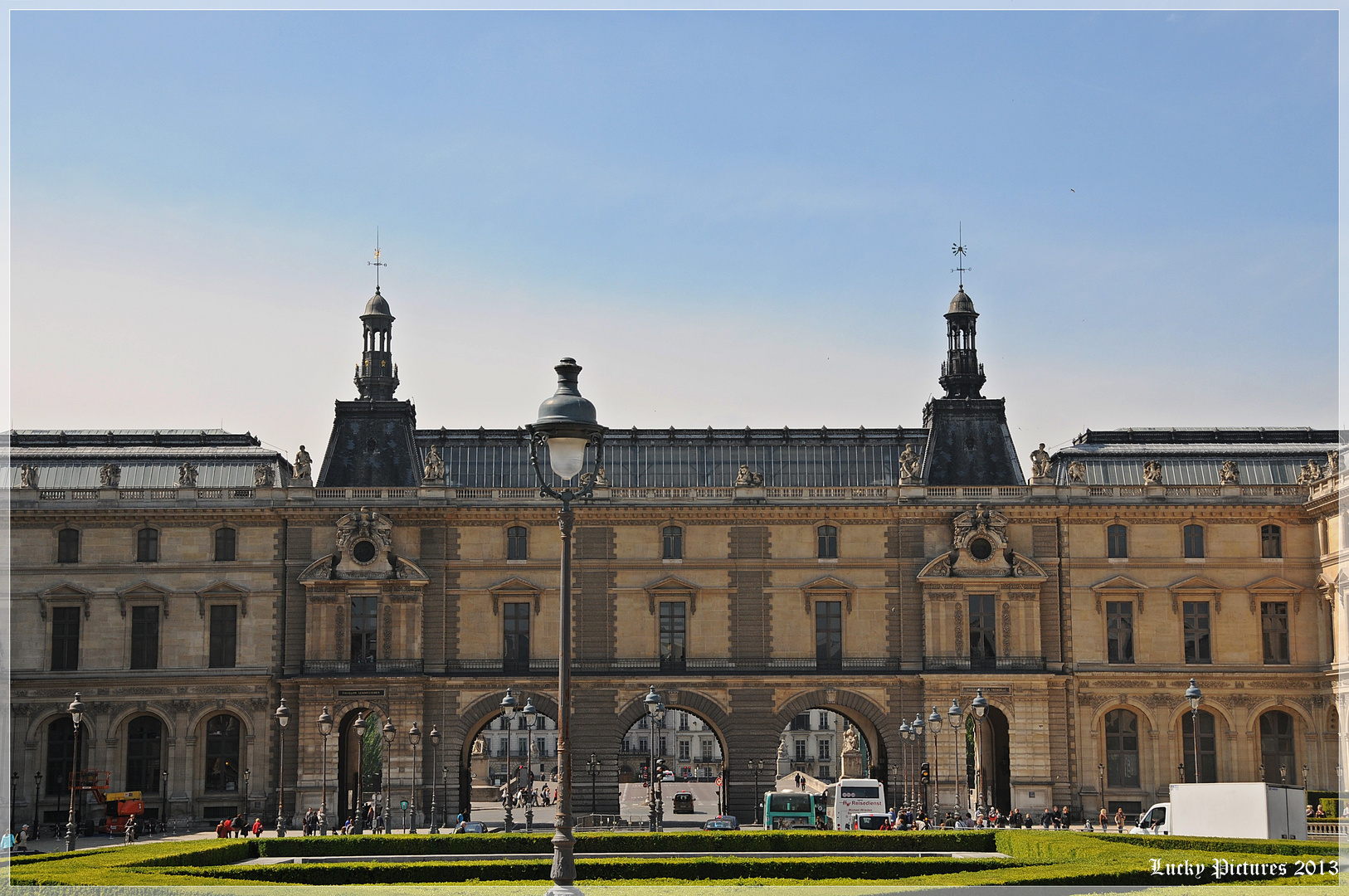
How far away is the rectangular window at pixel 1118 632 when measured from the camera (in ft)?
242

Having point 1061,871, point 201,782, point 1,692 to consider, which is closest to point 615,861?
point 1061,871

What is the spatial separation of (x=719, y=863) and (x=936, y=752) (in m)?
28.1

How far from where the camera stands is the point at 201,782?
238 ft

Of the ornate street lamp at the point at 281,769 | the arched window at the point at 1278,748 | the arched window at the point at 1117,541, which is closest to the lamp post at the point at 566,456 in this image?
the ornate street lamp at the point at 281,769

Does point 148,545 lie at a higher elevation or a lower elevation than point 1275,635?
higher

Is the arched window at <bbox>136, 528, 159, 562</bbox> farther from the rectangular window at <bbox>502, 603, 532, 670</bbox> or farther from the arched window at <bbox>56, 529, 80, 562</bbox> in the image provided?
the rectangular window at <bbox>502, 603, 532, 670</bbox>

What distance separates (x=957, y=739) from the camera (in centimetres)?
6831

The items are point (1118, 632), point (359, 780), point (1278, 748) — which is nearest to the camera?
point (1278, 748)

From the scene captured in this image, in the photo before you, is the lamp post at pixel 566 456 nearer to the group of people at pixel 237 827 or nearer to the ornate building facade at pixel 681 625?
the group of people at pixel 237 827

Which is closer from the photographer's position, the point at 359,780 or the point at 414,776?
the point at 414,776

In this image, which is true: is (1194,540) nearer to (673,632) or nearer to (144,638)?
(673,632)

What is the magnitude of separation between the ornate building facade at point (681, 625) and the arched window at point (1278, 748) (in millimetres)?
123

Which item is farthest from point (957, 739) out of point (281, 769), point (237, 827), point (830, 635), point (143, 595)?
point (143, 595)

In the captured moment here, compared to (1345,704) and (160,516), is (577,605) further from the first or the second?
(1345,704)
